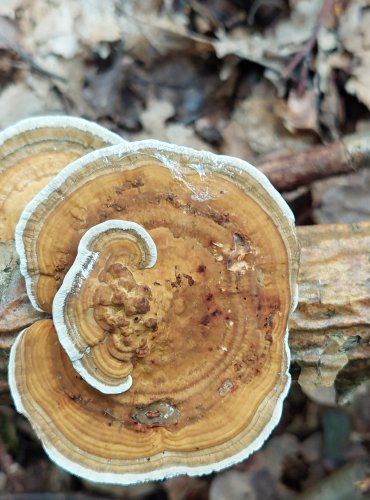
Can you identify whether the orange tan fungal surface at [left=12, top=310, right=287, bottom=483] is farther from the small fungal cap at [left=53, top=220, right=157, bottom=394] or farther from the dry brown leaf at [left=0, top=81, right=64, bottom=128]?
the dry brown leaf at [left=0, top=81, right=64, bottom=128]

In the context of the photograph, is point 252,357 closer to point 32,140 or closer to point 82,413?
point 82,413

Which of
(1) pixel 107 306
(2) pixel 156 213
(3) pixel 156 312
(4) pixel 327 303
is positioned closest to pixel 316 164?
(4) pixel 327 303

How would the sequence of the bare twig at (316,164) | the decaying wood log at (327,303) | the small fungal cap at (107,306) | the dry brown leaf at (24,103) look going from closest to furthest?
the small fungal cap at (107,306) → the decaying wood log at (327,303) → the bare twig at (316,164) → the dry brown leaf at (24,103)

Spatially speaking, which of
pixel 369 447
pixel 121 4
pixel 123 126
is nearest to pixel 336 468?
pixel 369 447

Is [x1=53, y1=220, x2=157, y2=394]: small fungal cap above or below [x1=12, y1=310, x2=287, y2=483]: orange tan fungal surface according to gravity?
above

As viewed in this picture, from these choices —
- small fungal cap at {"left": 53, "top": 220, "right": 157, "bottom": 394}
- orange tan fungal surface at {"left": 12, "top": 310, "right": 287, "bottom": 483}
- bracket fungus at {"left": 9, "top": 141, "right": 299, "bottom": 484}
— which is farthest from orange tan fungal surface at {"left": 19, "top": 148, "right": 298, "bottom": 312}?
orange tan fungal surface at {"left": 12, "top": 310, "right": 287, "bottom": 483}

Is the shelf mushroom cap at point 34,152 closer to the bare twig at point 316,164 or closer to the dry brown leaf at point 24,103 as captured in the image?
the bare twig at point 316,164

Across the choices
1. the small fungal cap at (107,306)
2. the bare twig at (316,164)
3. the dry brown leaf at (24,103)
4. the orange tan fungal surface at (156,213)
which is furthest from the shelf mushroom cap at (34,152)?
the dry brown leaf at (24,103)
